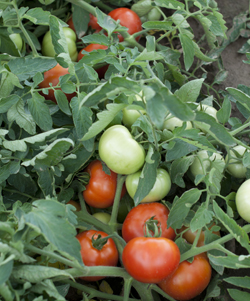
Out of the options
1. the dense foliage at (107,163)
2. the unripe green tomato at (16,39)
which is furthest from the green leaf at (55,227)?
the unripe green tomato at (16,39)

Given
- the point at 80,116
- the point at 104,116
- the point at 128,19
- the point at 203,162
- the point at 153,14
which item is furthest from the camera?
the point at 153,14

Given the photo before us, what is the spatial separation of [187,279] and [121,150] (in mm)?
367

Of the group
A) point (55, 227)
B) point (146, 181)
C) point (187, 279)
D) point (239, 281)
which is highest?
point (55, 227)

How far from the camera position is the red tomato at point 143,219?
84cm

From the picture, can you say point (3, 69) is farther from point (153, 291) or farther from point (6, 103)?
point (153, 291)

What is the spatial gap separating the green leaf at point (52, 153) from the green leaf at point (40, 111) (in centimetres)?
10

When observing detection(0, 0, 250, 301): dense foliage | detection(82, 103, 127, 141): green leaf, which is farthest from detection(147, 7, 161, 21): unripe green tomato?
detection(82, 103, 127, 141): green leaf

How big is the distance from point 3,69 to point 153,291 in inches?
28.1

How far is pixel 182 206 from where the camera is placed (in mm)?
779

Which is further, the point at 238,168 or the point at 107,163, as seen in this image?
the point at 238,168

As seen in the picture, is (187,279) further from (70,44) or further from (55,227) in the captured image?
(70,44)

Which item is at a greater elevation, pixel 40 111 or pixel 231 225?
pixel 40 111

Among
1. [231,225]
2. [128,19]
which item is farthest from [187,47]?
[231,225]

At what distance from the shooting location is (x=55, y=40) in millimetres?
778
